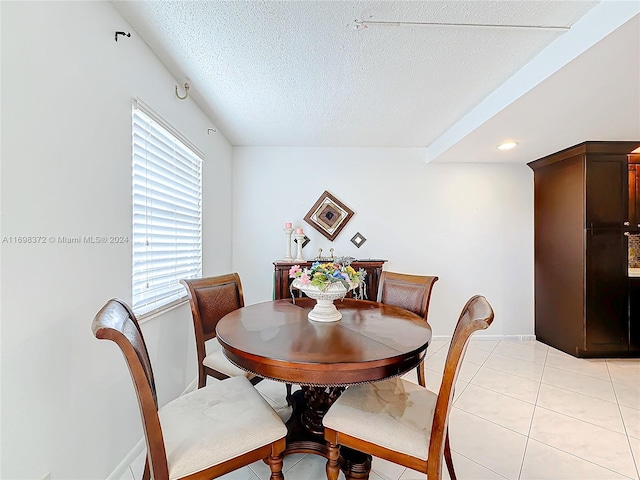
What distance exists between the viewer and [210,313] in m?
2.05

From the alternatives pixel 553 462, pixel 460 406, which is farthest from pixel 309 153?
pixel 553 462

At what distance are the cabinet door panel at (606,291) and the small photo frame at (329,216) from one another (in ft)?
8.56

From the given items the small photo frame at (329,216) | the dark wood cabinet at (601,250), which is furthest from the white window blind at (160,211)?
the dark wood cabinet at (601,250)

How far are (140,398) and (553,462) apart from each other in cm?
220

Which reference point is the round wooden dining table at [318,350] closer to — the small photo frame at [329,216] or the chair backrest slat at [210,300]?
the chair backrest slat at [210,300]

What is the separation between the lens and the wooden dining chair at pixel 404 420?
113cm

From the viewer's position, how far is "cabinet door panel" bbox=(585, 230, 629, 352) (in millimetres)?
3143

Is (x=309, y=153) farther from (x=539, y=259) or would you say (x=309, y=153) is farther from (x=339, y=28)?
(x=539, y=259)

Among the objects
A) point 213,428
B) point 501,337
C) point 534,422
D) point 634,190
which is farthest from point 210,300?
point 634,190

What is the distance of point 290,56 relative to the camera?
1924mm

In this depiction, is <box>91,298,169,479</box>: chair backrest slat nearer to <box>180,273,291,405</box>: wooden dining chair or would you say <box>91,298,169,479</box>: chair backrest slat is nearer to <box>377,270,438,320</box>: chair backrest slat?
<box>180,273,291,405</box>: wooden dining chair

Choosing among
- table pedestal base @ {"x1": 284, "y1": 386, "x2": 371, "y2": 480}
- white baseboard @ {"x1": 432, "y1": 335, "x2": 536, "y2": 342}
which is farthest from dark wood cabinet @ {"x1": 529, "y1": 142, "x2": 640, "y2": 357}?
table pedestal base @ {"x1": 284, "y1": 386, "x2": 371, "y2": 480}

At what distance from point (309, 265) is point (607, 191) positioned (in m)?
3.23

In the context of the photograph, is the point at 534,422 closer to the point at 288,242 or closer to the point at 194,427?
the point at 194,427
